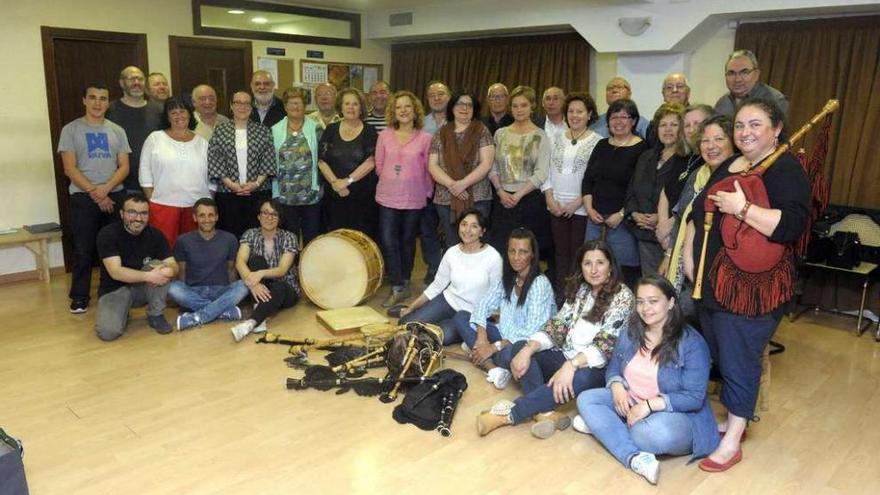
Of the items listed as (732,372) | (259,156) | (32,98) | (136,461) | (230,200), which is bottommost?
(136,461)

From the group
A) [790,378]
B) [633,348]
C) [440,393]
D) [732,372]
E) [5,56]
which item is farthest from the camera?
[5,56]

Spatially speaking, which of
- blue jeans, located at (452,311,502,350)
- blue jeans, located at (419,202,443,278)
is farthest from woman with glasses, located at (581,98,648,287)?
blue jeans, located at (419,202,443,278)

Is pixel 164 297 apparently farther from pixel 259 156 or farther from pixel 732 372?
pixel 732 372

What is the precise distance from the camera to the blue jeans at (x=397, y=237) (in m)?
5.00

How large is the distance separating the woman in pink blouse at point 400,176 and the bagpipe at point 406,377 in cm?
122

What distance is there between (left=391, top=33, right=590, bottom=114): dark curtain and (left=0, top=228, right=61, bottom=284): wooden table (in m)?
3.94

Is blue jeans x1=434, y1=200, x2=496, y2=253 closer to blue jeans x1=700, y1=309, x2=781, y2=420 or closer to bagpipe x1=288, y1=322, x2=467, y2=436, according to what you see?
bagpipe x1=288, y1=322, x2=467, y2=436

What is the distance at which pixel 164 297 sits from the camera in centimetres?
451

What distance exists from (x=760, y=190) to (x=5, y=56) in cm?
523

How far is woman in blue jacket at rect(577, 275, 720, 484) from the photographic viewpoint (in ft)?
9.23

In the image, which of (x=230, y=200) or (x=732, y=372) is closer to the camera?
(x=732, y=372)

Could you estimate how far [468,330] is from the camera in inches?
156


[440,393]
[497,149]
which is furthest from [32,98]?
[440,393]

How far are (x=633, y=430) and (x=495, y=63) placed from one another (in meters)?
5.00
